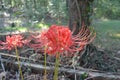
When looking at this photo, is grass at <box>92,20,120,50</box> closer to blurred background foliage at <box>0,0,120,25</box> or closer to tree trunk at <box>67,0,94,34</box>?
tree trunk at <box>67,0,94,34</box>

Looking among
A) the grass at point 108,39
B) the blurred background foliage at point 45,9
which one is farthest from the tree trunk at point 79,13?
the blurred background foliage at point 45,9

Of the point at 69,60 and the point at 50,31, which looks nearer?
the point at 50,31

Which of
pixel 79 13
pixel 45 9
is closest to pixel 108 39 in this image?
pixel 79 13

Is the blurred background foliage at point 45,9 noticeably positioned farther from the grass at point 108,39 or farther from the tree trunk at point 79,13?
the tree trunk at point 79,13

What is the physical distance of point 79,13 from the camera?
3.59 meters

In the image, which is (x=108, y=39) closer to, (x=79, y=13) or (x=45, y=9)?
(x=79, y=13)

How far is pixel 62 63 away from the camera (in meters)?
3.20

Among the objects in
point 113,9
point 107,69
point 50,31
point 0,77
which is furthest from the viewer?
point 113,9

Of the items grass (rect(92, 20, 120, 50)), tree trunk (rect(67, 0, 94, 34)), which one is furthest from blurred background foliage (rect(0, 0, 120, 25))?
tree trunk (rect(67, 0, 94, 34))

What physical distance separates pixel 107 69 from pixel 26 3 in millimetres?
8099

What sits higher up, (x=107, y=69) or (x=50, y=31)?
(x=50, y=31)

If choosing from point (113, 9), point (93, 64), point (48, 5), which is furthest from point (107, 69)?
point (113, 9)

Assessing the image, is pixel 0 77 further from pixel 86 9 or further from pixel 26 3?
pixel 26 3

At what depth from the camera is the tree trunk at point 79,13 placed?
358 centimetres
